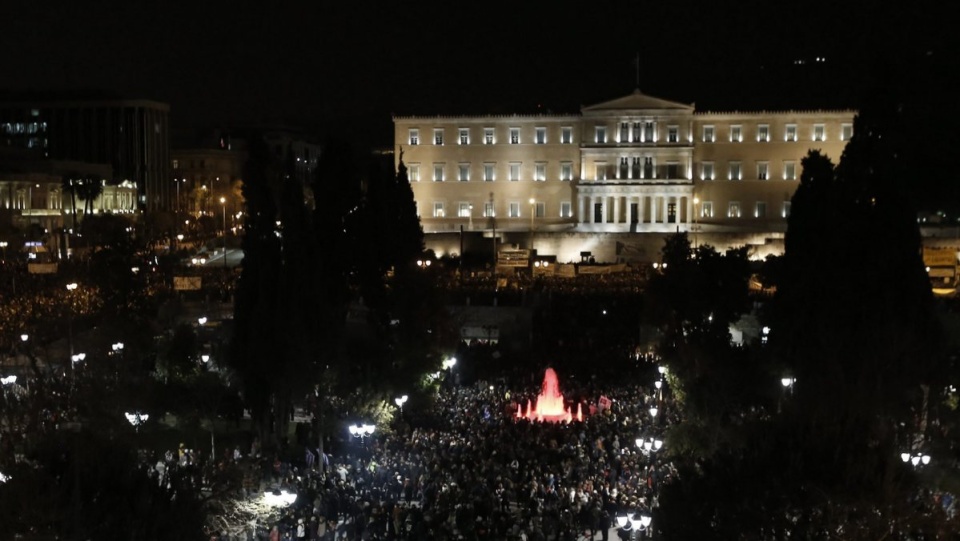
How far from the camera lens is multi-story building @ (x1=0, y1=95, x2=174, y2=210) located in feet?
292

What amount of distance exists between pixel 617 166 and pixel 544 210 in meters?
5.22

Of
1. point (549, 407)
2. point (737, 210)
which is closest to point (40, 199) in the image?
point (737, 210)

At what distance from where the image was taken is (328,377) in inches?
869

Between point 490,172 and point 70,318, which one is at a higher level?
point 490,172

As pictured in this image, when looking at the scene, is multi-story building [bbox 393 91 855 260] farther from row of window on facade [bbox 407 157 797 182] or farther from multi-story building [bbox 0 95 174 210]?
multi-story building [bbox 0 95 174 210]

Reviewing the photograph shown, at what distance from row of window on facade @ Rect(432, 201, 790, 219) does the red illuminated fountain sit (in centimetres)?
3439

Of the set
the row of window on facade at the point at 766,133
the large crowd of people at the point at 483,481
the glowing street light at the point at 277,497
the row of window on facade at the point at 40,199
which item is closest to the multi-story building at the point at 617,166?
the row of window on facade at the point at 766,133

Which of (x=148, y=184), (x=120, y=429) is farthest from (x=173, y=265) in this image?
(x=148, y=184)

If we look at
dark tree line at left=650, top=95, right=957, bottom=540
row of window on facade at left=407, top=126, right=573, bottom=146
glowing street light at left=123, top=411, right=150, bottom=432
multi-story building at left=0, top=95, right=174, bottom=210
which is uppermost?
multi-story building at left=0, top=95, right=174, bottom=210

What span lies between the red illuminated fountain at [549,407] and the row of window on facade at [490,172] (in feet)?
119

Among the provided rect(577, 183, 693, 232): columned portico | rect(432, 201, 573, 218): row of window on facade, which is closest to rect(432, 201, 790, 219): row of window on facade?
rect(432, 201, 573, 218): row of window on facade

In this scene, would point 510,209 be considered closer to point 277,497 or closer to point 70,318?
point 70,318

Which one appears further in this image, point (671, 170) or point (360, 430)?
point (671, 170)

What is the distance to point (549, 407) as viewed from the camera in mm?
24438
